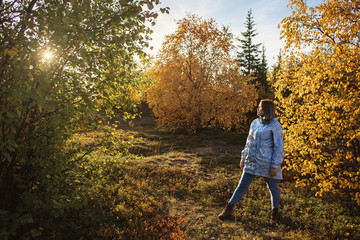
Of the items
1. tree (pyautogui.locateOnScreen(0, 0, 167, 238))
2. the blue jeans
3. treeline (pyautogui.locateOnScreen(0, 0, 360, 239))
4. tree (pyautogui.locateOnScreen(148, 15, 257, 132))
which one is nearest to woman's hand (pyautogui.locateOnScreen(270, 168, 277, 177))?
the blue jeans

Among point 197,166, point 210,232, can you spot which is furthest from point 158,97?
point 210,232

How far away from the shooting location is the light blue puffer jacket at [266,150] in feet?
13.2

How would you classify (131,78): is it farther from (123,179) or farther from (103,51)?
(123,179)

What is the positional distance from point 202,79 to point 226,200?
1064cm

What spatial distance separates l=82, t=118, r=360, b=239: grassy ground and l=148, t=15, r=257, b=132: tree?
6636 millimetres

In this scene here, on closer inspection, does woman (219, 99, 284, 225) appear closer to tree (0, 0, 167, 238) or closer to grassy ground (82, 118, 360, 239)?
grassy ground (82, 118, 360, 239)

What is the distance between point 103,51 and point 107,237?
302 cm

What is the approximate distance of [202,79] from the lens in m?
15.1

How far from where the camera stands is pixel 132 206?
15.8 ft

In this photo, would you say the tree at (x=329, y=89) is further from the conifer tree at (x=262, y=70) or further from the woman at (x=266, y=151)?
the conifer tree at (x=262, y=70)

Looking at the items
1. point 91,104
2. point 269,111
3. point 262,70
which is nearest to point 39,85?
point 91,104

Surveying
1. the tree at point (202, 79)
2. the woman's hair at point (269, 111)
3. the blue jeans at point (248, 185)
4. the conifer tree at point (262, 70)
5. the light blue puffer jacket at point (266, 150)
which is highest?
the conifer tree at point (262, 70)

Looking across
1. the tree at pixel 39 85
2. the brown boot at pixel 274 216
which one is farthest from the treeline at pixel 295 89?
the tree at pixel 39 85

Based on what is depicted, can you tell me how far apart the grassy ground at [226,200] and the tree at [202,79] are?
6.64 m
